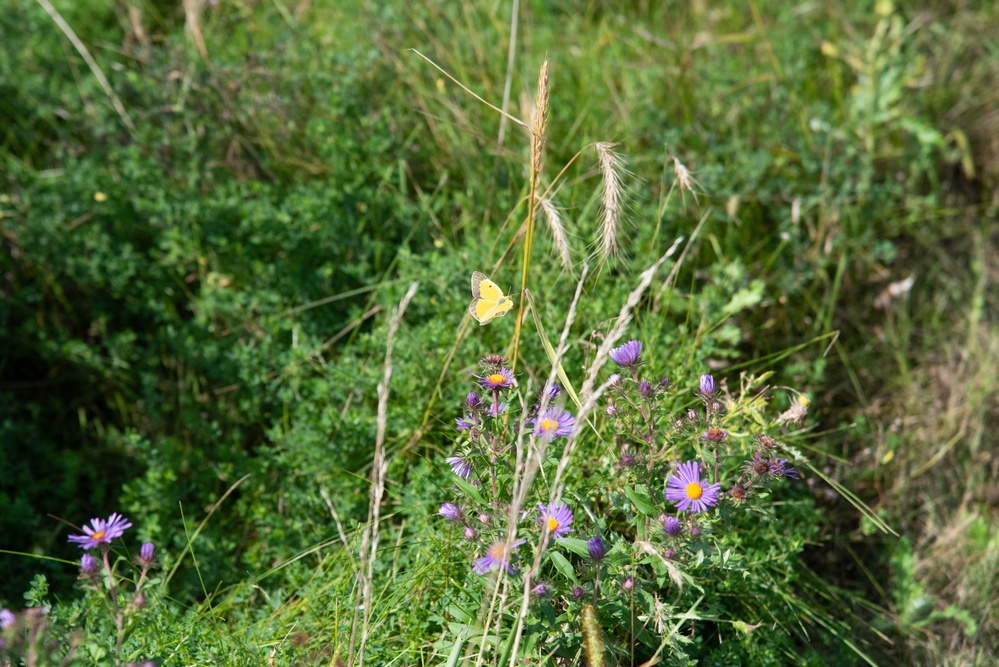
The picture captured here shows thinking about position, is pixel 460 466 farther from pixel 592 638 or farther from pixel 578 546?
pixel 592 638

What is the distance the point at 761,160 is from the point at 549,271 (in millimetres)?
958

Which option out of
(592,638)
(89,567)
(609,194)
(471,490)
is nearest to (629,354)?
(609,194)

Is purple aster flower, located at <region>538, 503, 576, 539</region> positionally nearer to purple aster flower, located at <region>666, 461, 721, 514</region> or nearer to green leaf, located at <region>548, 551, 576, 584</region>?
green leaf, located at <region>548, 551, 576, 584</region>

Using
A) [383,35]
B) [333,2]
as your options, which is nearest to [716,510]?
[383,35]

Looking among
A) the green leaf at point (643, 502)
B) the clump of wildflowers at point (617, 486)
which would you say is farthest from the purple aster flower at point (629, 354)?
the green leaf at point (643, 502)

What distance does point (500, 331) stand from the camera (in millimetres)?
2533

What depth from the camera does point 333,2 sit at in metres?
3.70

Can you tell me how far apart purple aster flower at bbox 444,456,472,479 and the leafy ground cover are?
0.03 meters

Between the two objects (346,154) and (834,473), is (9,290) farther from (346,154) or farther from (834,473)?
(834,473)

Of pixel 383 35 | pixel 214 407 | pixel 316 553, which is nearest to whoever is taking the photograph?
pixel 316 553

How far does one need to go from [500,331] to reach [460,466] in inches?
30.1

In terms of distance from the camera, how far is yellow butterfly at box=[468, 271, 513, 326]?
1.90 meters

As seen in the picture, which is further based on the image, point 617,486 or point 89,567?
point 617,486

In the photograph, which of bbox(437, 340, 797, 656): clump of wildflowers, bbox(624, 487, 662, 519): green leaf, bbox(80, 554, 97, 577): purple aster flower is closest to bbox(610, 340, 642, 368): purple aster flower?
bbox(437, 340, 797, 656): clump of wildflowers
